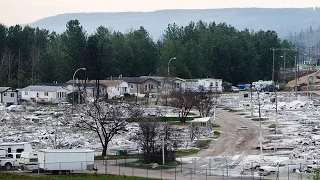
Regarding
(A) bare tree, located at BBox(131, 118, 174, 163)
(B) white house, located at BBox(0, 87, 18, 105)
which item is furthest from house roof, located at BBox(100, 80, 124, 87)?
(A) bare tree, located at BBox(131, 118, 174, 163)

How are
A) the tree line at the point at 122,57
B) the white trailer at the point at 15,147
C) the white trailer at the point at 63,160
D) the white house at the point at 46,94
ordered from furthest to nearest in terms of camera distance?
the tree line at the point at 122,57 → the white house at the point at 46,94 → the white trailer at the point at 15,147 → the white trailer at the point at 63,160

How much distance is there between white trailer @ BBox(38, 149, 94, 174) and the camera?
3359 centimetres

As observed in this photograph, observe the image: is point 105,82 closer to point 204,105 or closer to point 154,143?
point 204,105

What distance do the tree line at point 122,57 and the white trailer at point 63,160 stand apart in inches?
2292

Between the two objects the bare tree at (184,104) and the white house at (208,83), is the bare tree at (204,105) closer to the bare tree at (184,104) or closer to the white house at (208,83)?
the bare tree at (184,104)

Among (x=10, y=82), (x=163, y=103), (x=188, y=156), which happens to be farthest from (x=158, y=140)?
(x=10, y=82)

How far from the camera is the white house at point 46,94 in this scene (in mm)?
81500

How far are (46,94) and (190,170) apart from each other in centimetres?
4920

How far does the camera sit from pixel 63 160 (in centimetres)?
3384

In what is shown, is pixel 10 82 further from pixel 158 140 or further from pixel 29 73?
pixel 158 140

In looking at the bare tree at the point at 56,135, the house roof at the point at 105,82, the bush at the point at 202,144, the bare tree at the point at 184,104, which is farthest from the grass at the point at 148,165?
the house roof at the point at 105,82

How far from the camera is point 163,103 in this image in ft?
259

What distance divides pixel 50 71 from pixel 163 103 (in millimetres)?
22576

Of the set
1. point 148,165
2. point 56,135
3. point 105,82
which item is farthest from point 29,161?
point 105,82
